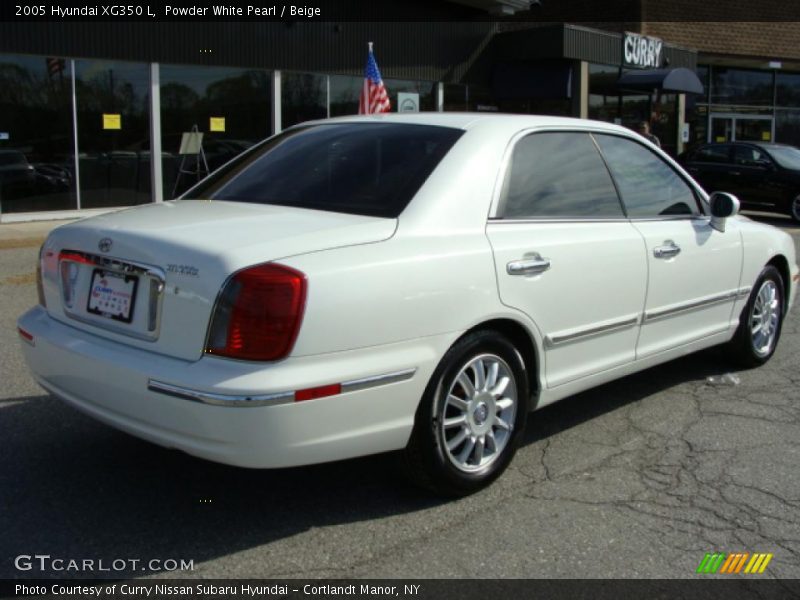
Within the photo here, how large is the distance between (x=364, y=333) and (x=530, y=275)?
977 millimetres

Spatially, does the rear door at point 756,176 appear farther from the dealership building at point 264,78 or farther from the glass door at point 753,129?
the glass door at point 753,129

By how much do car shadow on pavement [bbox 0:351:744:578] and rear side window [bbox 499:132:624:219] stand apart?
122 centimetres

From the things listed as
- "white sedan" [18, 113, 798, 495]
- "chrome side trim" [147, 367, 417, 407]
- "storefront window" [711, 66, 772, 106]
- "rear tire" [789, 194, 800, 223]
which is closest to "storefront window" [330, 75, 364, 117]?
"rear tire" [789, 194, 800, 223]

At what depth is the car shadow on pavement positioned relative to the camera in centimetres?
324

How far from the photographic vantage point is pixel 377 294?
10.4ft

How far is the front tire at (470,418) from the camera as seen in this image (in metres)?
3.44

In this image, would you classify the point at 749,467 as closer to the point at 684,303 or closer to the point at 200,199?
the point at 684,303

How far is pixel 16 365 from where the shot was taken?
18.2 ft

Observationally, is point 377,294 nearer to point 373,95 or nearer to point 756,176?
point 373,95

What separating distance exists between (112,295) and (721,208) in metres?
3.51

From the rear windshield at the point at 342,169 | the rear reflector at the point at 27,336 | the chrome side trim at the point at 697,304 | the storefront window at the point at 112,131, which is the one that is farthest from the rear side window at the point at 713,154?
the rear reflector at the point at 27,336

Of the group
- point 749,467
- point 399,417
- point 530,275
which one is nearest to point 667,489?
point 749,467

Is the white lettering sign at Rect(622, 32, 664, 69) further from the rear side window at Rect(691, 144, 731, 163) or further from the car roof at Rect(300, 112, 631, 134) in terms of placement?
the car roof at Rect(300, 112, 631, 134)

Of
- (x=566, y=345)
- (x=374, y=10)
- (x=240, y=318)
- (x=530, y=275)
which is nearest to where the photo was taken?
(x=240, y=318)
